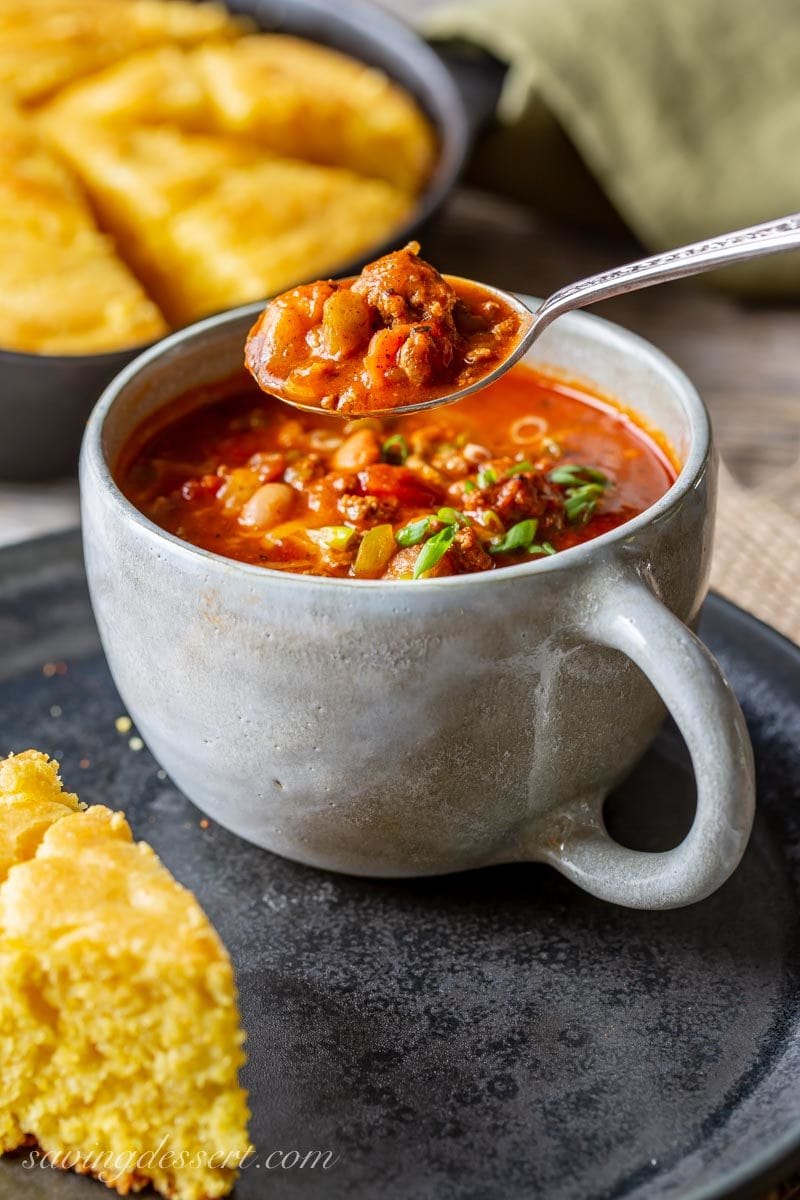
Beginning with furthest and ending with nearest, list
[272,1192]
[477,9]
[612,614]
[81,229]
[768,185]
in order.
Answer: [477,9] < [768,185] < [81,229] < [612,614] < [272,1192]

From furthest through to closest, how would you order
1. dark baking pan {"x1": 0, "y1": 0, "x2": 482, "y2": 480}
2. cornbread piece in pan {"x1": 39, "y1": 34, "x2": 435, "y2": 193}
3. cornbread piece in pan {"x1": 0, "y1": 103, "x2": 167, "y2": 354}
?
cornbread piece in pan {"x1": 39, "y1": 34, "x2": 435, "y2": 193} < cornbread piece in pan {"x1": 0, "y1": 103, "x2": 167, "y2": 354} < dark baking pan {"x1": 0, "y1": 0, "x2": 482, "y2": 480}

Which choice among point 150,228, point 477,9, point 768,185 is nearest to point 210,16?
point 477,9

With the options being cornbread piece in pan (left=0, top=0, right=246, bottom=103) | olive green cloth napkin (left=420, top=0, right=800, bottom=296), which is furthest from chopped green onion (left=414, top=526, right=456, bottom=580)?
cornbread piece in pan (left=0, top=0, right=246, bottom=103)

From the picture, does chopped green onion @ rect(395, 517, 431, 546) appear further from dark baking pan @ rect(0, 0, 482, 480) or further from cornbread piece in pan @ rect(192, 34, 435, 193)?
cornbread piece in pan @ rect(192, 34, 435, 193)

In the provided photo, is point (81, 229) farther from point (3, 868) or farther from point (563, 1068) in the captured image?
point (563, 1068)

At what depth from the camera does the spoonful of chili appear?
72.3 inches

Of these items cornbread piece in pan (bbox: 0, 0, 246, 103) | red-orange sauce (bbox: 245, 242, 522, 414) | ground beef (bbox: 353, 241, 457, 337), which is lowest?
cornbread piece in pan (bbox: 0, 0, 246, 103)

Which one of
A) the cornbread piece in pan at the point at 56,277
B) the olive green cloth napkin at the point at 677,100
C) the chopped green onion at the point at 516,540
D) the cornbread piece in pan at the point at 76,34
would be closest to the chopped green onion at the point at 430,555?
the chopped green onion at the point at 516,540

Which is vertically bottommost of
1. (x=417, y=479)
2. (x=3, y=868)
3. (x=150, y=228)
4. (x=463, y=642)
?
(x=150, y=228)

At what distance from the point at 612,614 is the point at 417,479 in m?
0.51

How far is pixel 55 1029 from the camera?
1.45m

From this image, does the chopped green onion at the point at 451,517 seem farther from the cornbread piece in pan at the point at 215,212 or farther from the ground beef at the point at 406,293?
the cornbread piece in pan at the point at 215,212

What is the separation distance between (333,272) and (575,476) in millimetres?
1038

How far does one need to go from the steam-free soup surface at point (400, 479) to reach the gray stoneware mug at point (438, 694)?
17 cm
